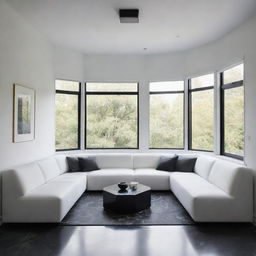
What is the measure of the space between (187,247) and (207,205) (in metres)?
0.84

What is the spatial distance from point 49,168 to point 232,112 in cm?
367

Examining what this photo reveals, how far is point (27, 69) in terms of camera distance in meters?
4.37

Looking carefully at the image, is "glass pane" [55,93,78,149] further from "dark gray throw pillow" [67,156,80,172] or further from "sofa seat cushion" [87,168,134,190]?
"sofa seat cushion" [87,168,134,190]

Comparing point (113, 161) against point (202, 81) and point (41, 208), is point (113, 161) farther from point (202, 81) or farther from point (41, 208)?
point (202, 81)

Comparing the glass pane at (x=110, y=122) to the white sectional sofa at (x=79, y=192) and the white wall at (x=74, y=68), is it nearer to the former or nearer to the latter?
the white wall at (x=74, y=68)

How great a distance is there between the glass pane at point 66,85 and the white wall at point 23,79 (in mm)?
308

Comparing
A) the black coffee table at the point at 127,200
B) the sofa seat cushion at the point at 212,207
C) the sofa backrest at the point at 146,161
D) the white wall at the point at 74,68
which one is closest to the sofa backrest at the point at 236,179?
the sofa seat cushion at the point at 212,207

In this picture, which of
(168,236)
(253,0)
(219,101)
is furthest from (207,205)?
(253,0)

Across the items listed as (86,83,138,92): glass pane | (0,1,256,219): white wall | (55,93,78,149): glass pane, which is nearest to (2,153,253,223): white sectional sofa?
(0,1,256,219): white wall

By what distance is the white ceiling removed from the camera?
3.54 m

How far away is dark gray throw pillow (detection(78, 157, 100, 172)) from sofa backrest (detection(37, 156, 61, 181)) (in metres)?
0.57

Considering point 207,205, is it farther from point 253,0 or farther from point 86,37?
point 86,37

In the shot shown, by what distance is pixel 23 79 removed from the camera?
422 cm

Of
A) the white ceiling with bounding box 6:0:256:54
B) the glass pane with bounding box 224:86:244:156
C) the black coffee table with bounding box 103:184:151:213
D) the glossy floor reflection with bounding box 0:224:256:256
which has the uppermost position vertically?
the white ceiling with bounding box 6:0:256:54
